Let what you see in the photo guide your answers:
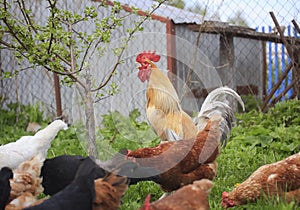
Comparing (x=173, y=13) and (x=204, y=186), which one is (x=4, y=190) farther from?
(x=173, y=13)

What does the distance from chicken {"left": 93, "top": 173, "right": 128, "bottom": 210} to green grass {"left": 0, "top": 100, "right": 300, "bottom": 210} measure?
2.15 feet

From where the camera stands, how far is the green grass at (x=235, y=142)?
13.1 feet

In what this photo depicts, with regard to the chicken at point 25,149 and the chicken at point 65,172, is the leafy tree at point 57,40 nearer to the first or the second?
the chicken at point 25,149

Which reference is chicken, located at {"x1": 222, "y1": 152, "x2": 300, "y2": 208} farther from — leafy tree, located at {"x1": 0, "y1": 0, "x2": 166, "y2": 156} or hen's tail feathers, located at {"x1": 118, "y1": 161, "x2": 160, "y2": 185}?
leafy tree, located at {"x1": 0, "y1": 0, "x2": 166, "y2": 156}

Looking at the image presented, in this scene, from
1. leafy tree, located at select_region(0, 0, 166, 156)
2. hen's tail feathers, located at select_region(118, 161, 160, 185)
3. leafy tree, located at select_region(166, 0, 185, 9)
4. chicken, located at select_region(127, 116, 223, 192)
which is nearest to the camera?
hen's tail feathers, located at select_region(118, 161, 160, 185)

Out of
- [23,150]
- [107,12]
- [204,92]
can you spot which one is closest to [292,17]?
[204,92]

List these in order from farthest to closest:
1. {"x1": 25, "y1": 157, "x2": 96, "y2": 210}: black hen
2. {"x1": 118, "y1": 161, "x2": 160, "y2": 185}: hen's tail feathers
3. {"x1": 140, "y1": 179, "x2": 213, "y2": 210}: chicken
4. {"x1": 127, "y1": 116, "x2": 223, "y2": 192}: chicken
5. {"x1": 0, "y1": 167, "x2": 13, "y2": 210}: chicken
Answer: {"x1": 127, "y1": 116, "x2": 223, "y2": 192}: chicken
{"x1": 118, "y1": 161, "x2": 160, "y2": 185}: hen's tail feathers
{"x1": 0, "y1": 167, "x2": 13, "y2": 210}: chicken
{"x1": 140, "y1": 179, "x2": 213, "y2": 210}: chicken
{"x1": 25, "y1": 157, "x2": 96, "y2": 210}: black hen

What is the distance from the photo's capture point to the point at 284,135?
5391mm

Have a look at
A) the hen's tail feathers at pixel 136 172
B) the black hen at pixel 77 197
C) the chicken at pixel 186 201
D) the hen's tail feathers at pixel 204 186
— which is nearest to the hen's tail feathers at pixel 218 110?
the hen's tail feathers at pixel 136 172

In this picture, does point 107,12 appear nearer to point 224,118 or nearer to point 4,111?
point 4,111

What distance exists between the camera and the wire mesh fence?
528 centimetres

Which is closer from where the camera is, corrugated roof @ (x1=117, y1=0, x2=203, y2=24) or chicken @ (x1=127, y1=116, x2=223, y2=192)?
chicken @ (x1=127, y1=116, x2=223, y2=192)

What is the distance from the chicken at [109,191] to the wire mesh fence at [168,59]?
145 centimetres

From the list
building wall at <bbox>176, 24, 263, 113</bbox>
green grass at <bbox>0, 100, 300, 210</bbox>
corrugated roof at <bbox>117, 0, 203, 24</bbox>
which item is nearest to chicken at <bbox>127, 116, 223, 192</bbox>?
green grass at <bbox>0, 100, 300, 210</bbox>
